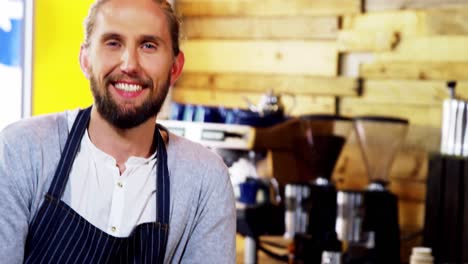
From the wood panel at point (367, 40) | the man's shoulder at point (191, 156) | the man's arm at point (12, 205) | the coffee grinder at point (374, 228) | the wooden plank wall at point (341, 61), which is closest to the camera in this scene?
the man's arm at point (12, 205)

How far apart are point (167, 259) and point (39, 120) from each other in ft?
1.25

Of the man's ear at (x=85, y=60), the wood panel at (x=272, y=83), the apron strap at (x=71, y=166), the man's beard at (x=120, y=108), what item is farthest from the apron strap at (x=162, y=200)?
the wood panel at (x=272, y=83)

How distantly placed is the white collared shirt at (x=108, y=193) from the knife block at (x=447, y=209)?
218 cm

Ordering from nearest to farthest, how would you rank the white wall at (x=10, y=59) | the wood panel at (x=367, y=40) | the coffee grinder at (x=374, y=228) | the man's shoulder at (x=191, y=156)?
the man's shoulder at (x=191, y=156) → the coffee grinder at (x=374, y=228) → the white wall at (x=10, y=59) → the wood panel at (x=367, y=40)

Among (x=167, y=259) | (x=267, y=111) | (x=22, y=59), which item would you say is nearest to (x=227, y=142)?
(x=267, y=111)

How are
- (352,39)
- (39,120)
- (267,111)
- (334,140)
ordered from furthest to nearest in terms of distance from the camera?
(352,39) < (267,111) < (334,140) < (39,120)

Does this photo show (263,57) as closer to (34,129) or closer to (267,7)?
(267,7)

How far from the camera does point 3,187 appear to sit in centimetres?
151

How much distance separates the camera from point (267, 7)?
15.9 ft

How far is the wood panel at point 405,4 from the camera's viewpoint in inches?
169

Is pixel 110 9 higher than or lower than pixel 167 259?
higher

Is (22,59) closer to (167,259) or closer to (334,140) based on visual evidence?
(334,140)

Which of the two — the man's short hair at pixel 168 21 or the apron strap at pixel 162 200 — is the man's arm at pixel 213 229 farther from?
the man's short hair at pixel 168 21

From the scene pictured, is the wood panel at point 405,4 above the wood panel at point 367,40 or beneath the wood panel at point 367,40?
above
